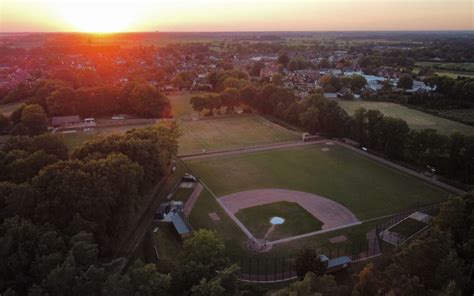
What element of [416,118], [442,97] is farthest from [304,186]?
[442,97]

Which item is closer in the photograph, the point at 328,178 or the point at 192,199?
the point at 192,199

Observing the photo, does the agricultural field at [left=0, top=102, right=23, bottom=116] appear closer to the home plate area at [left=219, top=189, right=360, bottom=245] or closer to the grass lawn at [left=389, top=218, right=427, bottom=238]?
the home plate area at [left=219, top=189, right=360, bottom=245]

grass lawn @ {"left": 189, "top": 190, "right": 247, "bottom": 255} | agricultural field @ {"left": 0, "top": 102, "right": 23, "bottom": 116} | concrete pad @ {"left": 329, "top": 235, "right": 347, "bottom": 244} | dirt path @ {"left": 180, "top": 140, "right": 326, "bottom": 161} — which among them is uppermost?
agricultural field @ {"left": 0, "top": 102, "right": 23, "bottom": 116}

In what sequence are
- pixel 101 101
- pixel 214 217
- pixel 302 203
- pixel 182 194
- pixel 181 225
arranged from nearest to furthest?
pixel 181 225 < pixel 214 217 < pixel 302 203 < pixel 182 194 < pixel 101 101

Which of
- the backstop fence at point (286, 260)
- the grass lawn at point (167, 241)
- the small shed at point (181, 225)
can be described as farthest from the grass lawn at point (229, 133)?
the backstop fence at point (286, 260)

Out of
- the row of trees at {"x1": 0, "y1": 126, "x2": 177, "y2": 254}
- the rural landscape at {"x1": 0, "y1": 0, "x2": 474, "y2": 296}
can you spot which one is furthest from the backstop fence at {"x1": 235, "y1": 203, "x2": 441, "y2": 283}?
the row of trees at {"x1": 0, "y1": 126, "x2": 177, "y2": 254}

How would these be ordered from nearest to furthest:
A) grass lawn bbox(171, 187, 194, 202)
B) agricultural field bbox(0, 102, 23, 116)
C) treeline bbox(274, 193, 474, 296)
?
treeline bbox(274, 193, 474, 296) → grass lawn bbox(171, 187, 194, 202) → agricultural field bbox(0, 102, 23, 116)

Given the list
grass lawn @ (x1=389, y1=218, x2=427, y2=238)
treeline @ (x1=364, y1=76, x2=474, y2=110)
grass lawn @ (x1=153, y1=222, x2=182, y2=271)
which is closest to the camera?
grass lawn @ (x1=153, y1=222, x2=182, y2=271)

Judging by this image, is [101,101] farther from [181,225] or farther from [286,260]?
[286,260]
